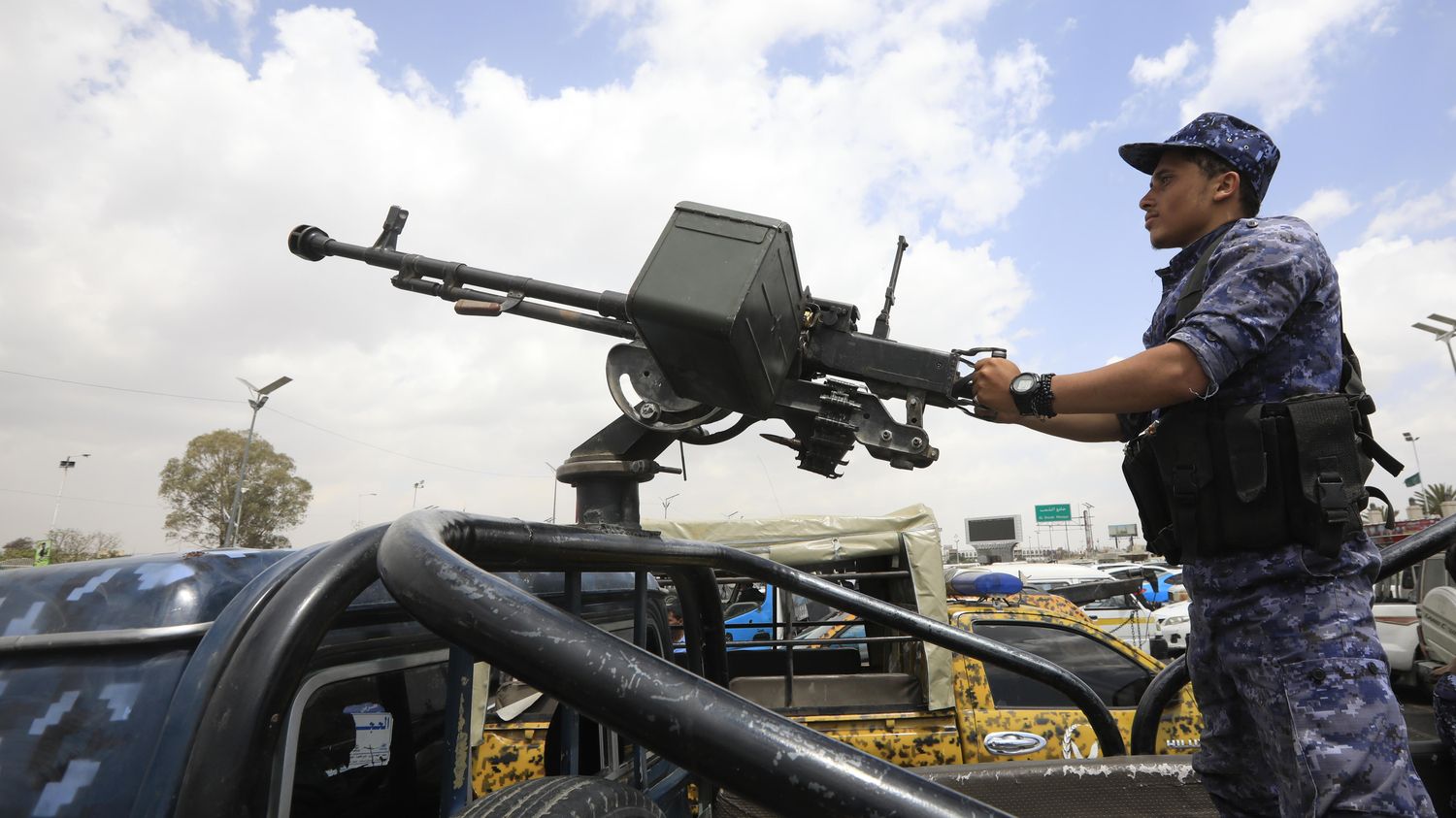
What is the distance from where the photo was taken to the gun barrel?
319 cm

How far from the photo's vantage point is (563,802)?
3.94 feet

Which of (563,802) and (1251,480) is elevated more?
(1251,480)

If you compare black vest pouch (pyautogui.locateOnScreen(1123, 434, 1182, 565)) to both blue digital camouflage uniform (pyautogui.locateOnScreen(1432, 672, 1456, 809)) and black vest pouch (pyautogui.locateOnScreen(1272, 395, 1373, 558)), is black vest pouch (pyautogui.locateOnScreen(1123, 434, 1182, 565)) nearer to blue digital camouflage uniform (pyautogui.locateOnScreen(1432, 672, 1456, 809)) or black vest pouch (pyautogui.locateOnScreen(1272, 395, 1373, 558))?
black vest pouch (pyautogui.locateOnScreen(1272, 395, 1373, 558))

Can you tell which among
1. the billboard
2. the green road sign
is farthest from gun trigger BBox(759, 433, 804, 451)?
the green road sign

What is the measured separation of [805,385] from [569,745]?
4.93 feet

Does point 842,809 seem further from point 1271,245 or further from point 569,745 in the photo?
point 1271,245

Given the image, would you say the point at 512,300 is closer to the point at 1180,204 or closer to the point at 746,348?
the point at 746,348

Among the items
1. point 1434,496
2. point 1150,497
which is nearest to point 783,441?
point 1150,497

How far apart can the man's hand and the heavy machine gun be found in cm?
27

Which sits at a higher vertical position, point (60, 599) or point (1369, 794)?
point (60, 599)

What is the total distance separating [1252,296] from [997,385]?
0.64 m

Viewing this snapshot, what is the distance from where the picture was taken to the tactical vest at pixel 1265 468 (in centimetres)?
183

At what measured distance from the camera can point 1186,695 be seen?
5.01 meters

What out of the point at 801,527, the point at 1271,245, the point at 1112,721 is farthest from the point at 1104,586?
the point at 1271,245
